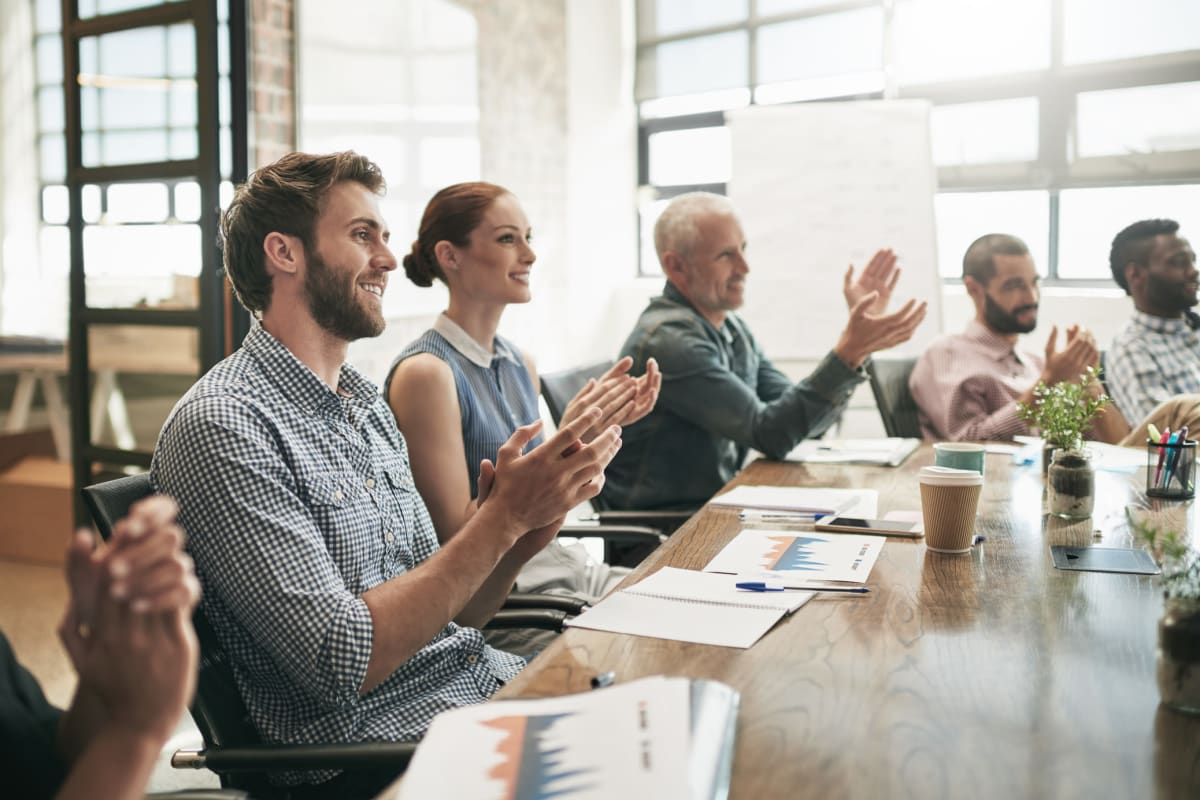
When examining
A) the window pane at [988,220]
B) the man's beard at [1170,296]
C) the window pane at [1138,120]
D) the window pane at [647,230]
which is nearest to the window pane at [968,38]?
the window pane at [1138,120]

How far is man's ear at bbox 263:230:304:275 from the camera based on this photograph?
1497mm

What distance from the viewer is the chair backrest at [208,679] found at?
1.20 metres

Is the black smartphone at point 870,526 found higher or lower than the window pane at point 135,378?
lower

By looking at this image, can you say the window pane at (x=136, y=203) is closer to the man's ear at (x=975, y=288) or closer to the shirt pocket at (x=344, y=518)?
the shirt pocket at (x=344, y=518)

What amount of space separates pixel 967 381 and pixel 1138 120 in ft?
8.76

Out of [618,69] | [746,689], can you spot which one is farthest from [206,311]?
[618,69]

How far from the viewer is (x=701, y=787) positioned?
75cm

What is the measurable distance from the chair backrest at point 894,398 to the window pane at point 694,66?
3.09m

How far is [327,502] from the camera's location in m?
1.33

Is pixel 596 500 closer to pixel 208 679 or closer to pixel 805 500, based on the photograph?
pixel 805 500

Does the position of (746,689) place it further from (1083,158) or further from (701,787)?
(1083,158)

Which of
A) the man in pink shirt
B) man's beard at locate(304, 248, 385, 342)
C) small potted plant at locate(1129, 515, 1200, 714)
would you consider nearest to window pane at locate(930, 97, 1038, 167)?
the man in pink shirt

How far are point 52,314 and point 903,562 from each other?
4.18 metres

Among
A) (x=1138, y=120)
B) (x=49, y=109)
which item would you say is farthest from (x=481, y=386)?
(x=1138, y=120)
